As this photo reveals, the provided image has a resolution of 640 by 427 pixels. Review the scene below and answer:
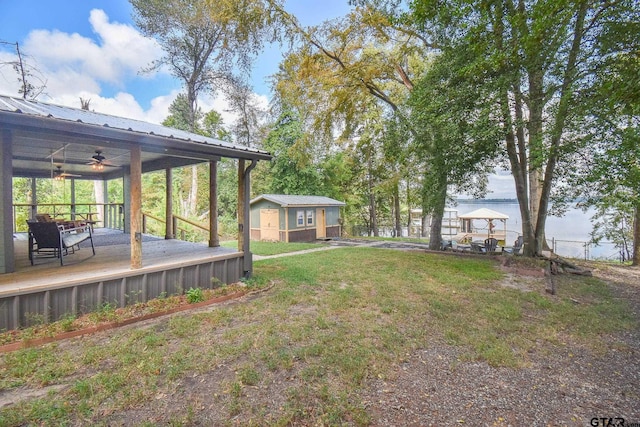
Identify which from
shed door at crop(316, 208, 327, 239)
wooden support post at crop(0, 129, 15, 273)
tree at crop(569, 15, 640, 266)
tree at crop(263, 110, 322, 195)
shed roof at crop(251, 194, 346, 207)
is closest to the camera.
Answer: wooden support post at crop(0, 129, 15, 273)

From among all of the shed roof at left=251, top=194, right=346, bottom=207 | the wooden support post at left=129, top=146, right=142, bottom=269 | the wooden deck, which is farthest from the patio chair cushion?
the shed roof at left=251, top=194, right=346, bottom=207

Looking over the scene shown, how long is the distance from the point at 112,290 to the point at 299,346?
3.07m

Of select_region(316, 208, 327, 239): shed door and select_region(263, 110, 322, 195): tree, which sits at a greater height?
select_region(263, 110, 322, 195): tree

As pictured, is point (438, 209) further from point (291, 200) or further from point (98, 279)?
point (98, 279)

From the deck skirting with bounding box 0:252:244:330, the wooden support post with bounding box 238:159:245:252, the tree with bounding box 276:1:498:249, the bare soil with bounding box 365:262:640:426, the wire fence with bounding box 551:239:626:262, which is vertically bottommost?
the wire fence with bounding box 551:239:626:262

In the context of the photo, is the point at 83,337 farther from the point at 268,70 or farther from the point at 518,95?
the point at 268,70

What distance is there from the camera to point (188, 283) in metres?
5.14

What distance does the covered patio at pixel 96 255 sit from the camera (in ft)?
11.9

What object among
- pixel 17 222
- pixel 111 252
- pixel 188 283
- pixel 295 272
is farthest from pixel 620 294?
pixel 17 222

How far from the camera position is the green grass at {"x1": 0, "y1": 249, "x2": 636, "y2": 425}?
2342mm

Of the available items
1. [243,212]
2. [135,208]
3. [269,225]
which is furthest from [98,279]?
[269,225]

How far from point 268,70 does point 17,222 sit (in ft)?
45.0

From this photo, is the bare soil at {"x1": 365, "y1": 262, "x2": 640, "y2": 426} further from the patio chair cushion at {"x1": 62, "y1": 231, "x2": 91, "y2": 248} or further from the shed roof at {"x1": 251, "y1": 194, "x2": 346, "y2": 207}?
the shed roof at {"x1": 251, "y1": 194, "x2": 346, "y2": 207}

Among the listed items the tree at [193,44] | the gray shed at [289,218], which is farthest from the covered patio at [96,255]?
the tree at [193,44]
